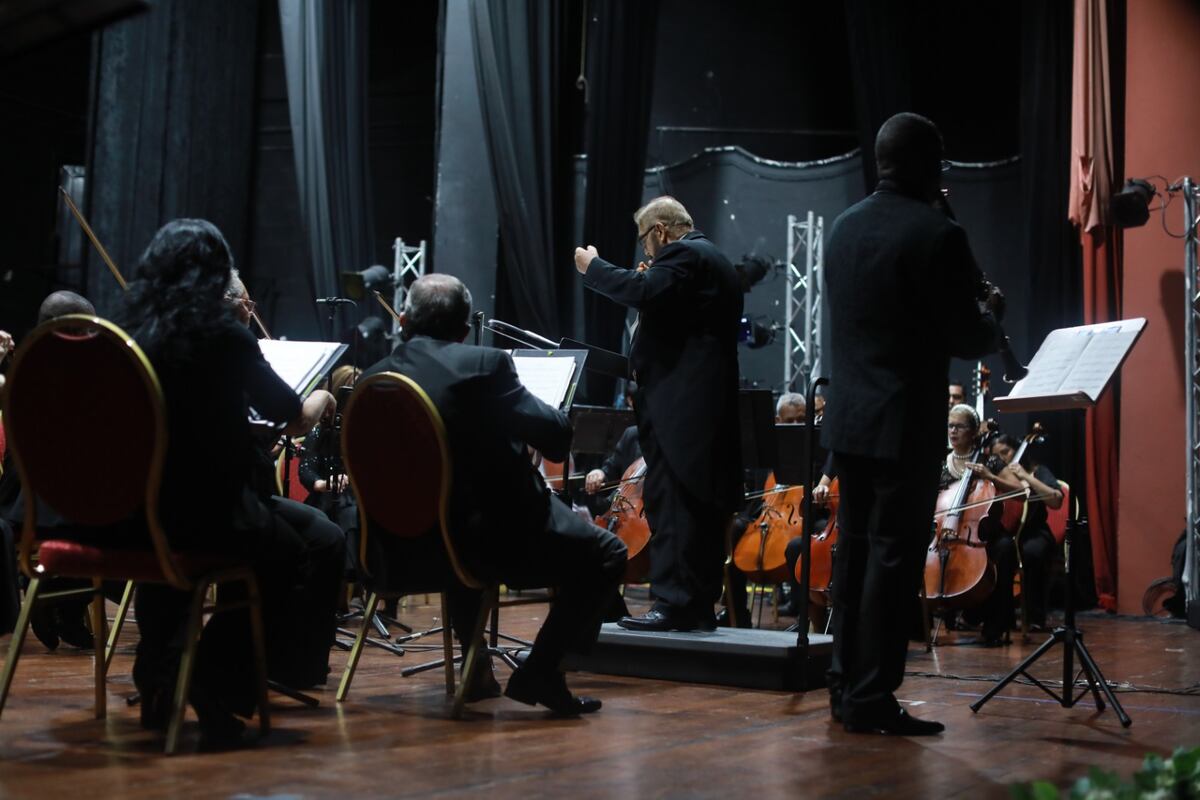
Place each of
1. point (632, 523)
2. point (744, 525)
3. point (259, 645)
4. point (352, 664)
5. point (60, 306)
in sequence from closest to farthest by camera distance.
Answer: point (259, 645) → point (352, 664) → point (60, 306) → point (632, 523) → point (744, 525)

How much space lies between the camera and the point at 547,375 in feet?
13.3

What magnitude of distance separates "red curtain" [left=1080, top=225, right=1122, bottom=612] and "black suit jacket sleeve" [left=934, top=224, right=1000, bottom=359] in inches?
184

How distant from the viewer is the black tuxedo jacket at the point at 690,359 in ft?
13.7

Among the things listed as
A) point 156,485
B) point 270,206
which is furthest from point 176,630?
point 270,206

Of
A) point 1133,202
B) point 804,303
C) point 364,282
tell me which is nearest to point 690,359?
point 1133,202

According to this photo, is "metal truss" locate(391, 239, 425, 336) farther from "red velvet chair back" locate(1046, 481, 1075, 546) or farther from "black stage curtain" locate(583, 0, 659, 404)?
"red velvet chair back" locate(1046, 481, 1075, 546)

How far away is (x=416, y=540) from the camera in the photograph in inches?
136

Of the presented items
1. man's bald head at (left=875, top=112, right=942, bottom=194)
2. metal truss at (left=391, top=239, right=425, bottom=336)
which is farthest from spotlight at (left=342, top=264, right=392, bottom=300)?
man's bald head at (left=875, top=112, right=942, bottom=194)

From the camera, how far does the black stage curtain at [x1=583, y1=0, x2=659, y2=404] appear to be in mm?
8891

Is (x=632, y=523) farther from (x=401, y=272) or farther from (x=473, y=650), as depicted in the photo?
(x=401, y=272)

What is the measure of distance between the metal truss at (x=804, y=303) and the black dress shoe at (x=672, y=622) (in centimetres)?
480

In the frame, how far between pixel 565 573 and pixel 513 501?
23 cm

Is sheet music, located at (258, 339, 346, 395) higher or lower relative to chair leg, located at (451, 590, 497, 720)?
higher

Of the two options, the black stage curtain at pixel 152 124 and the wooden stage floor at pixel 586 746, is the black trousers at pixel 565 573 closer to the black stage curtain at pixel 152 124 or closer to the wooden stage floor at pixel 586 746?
the wooden stage floor at pixel 586 746
